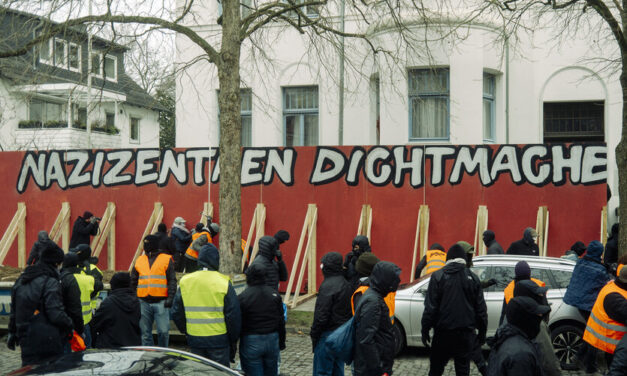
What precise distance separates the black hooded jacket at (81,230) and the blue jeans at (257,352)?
8815 millimetres

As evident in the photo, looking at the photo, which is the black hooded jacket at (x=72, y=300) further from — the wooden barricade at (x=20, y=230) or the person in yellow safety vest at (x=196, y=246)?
the wooden barricade at (x=20, y=230)

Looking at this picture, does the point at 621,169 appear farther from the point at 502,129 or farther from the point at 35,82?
the point at 35,82

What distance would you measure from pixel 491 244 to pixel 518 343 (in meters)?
8.30

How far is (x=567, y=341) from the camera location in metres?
9.27

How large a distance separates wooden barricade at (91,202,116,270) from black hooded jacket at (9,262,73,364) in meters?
8.68

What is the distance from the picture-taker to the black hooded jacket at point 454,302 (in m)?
7.42

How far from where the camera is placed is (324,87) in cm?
1889

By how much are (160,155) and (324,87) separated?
5.38m

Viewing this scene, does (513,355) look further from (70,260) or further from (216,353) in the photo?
(70,260)

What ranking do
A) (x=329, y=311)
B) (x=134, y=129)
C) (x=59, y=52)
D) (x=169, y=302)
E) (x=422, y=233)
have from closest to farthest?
(x=329, y=311) → (x=169, y=302) → (x=59, y=52) → (x=422, y=233) → (x=134, y=129)

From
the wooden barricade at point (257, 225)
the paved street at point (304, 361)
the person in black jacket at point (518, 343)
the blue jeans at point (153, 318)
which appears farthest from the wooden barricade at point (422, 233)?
the person in black jacket at point (518, 343)

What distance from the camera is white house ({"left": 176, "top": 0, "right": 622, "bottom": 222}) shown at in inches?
663

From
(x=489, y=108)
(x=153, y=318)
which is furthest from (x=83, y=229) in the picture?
(x=489, y=108)

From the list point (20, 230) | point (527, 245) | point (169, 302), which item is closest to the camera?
point (169, 302)
